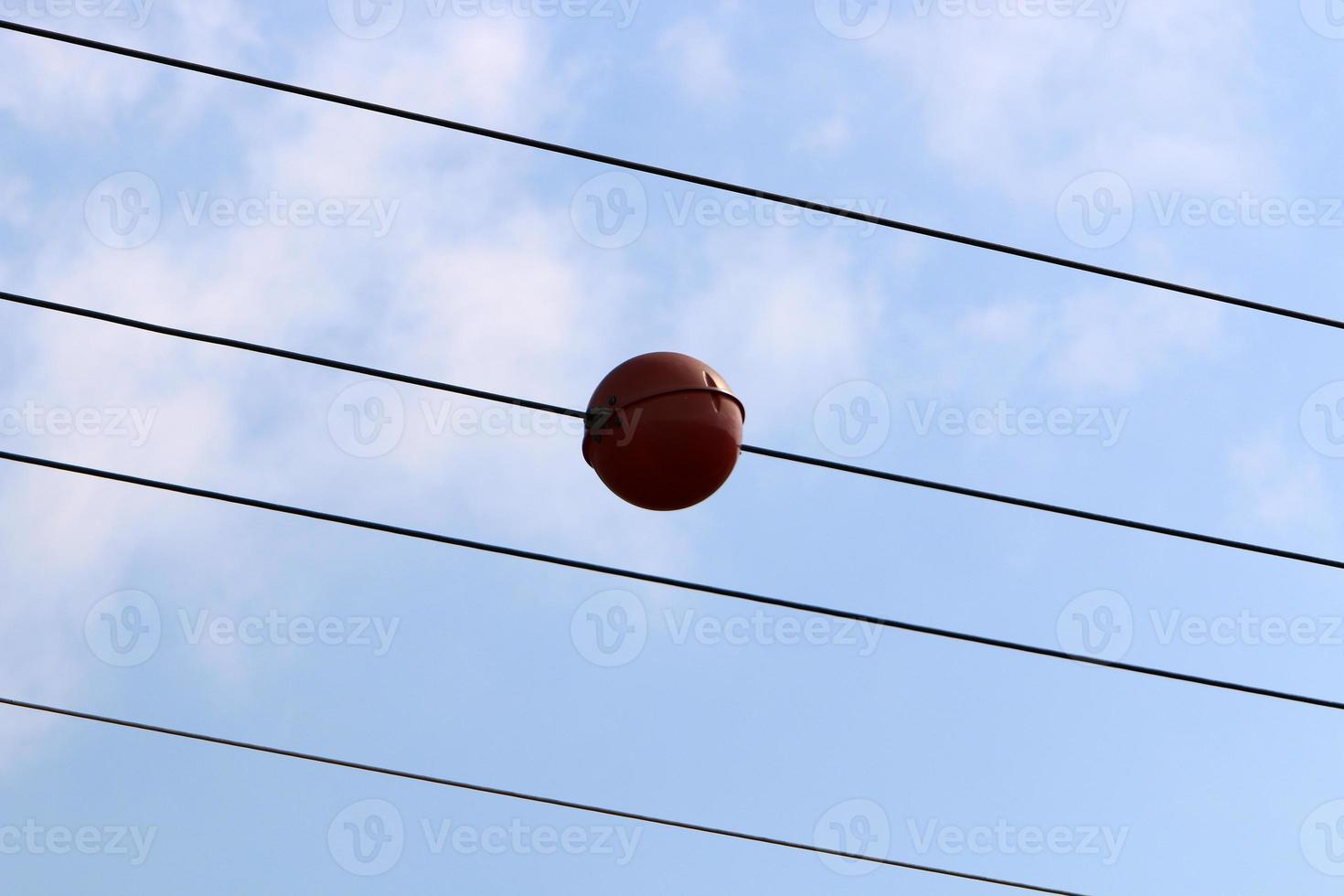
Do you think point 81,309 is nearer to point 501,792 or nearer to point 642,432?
point 642,432

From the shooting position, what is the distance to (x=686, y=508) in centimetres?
822

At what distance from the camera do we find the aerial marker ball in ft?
25.6

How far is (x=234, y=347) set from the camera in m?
7.80

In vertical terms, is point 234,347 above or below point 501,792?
above

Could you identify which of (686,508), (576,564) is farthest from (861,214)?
(576,564)

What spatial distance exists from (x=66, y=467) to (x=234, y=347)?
3.31 feet

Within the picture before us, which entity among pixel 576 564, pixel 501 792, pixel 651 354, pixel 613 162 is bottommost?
pixel 501 792

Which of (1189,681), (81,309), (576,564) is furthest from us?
(1189,681)

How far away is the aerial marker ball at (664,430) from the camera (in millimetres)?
7789

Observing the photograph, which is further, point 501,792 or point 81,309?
point 501,792

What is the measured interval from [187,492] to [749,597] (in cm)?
269

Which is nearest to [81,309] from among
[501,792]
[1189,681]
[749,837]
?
[501,792]

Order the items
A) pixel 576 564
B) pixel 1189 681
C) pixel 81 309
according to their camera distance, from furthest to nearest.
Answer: pixel 1189 681
pixel 576 564
pixel 81 309

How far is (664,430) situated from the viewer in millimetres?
7777
